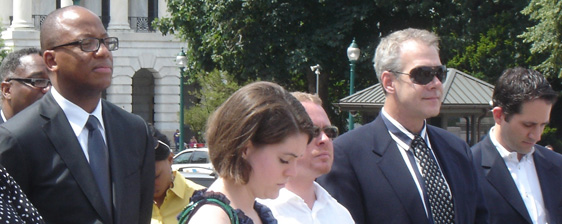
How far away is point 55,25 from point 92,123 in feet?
1.71

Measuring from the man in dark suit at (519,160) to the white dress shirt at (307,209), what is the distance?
1.54 metres

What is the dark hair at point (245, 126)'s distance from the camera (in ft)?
11.2

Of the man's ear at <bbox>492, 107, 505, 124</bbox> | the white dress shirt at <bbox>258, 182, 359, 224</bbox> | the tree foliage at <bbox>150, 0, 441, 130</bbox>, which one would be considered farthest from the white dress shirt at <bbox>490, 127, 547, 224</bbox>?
the tree foliage at <bbox>150, 0, 441, 130</bbox>

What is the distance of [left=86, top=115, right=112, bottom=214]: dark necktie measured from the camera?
4137mm

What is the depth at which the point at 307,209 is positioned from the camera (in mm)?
4367

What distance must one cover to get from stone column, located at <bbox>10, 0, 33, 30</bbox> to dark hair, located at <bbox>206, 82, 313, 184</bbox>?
51.2 meters

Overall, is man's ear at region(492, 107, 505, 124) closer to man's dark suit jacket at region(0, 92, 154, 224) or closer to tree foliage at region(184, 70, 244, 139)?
man's dark suit jacket at region(0, 92, 154, 224)

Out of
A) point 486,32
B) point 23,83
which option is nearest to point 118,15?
point 486,32

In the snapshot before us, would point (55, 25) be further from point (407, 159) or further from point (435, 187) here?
point (435, 187)

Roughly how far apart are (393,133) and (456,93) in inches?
531

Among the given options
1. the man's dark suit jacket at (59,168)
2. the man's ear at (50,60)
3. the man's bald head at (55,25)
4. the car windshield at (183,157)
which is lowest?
the car windshield at (183,157)

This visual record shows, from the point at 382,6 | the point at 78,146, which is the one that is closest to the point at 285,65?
the point at 382,6

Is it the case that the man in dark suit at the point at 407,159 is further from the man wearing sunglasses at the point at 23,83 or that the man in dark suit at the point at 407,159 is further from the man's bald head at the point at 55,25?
the man wearing sunglasses at the point at 23,83

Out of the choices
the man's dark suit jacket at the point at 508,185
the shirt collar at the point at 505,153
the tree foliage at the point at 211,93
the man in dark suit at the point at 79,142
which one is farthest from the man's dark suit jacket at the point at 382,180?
the tree foliage at the point at 211,93
